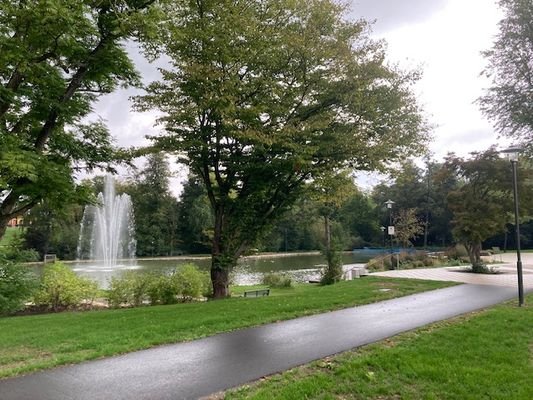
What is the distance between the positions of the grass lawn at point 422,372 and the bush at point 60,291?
8.84 m

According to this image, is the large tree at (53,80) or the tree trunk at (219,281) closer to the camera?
the large tree at (53,80)

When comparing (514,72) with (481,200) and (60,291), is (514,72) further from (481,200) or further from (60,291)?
(60,291)

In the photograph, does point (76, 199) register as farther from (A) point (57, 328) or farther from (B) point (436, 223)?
(B) point (436, 223)

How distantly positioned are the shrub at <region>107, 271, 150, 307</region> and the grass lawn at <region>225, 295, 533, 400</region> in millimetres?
8081

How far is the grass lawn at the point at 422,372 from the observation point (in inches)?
158

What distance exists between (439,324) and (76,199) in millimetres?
7341

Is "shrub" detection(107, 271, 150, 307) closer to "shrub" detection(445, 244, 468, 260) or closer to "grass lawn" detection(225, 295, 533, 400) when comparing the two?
"grass lawn" detection(225, 295, 533, 400)

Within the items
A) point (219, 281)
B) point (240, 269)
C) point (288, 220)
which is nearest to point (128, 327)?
point (219, 281)

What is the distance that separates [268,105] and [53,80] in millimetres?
5646

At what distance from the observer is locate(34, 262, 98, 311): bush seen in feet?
37.1

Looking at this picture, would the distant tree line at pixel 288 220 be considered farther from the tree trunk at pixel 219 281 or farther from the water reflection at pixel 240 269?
the tree trunk at pixel 219 281

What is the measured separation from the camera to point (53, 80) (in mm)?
8000

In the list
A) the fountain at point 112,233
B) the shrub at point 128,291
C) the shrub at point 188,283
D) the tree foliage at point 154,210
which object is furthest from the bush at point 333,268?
the tree foliage at point 154,210

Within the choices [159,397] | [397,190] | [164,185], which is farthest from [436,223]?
[159,397]
